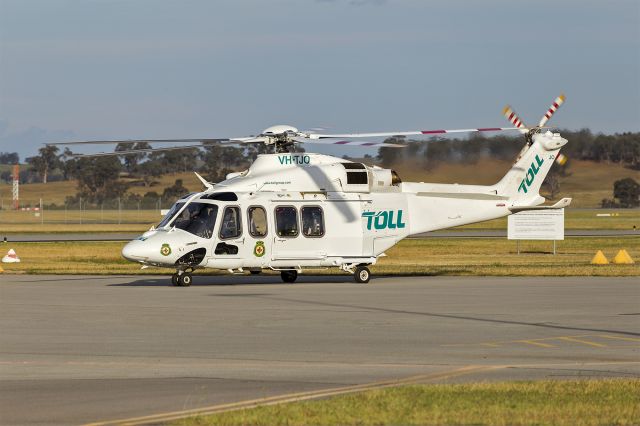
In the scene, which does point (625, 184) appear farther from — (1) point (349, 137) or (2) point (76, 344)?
(2) point (76, 344)

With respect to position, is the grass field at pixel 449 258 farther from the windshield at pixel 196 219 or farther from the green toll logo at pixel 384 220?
the windshield at pixel 196 219

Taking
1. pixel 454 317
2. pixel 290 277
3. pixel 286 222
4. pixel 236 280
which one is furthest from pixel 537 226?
pixel 454 317

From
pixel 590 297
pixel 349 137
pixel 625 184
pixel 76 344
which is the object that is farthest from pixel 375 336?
pixel 625 184

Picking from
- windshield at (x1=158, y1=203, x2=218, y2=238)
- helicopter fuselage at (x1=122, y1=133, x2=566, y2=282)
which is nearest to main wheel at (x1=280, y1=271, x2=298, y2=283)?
helicopter fuselage at (x1=122, y1=133, x2=566, y2=282)

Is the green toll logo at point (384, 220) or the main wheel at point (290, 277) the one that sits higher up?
the green toll logo at point (384, 220)

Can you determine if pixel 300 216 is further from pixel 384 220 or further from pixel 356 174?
pixel 384 220

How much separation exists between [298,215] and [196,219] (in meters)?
2.83

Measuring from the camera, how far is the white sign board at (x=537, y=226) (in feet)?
150

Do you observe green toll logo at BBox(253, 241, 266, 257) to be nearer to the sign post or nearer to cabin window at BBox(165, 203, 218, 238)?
cabin window at BBox(165, 203, 218, 238)

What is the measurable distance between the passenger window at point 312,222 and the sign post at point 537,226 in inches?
710

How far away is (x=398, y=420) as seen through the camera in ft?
34.4

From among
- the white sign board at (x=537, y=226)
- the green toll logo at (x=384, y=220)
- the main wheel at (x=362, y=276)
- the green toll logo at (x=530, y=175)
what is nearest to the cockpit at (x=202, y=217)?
the main wheel at (x=362, y=276)

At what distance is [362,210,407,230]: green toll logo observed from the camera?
1185 inches

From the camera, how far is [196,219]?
2819cm
